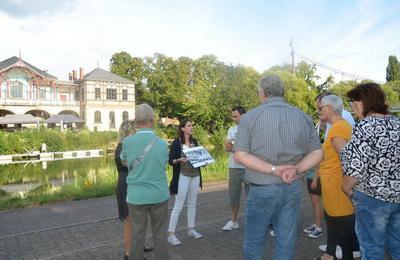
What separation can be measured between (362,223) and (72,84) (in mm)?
63373

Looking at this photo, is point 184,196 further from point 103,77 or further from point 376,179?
point 103,77

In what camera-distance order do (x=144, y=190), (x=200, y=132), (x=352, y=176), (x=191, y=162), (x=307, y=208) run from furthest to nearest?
(x=200, y=132), (x=307, y=208), (x=191, y=162), (x=144, y=190), (x=352, y=176)

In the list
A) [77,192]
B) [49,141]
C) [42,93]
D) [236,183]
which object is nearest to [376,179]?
[236,183]

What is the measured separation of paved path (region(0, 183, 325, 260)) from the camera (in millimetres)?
→ 5395

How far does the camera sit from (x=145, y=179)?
413cm

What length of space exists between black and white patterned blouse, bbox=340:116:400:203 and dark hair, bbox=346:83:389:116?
16cm

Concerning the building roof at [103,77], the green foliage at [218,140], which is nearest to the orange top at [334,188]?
the green foliage at [218,140]

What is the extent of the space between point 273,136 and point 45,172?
23.7 m

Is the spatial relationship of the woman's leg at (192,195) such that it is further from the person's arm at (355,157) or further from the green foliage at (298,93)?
the green foliage at (298,93)

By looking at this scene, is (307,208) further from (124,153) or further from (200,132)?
(200,132)

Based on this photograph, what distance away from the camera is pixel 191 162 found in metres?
5.90

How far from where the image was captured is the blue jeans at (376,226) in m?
3.30

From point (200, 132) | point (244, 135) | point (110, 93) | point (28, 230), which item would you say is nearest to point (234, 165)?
point (244, 135)

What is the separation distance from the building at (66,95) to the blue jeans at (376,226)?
181 ft
